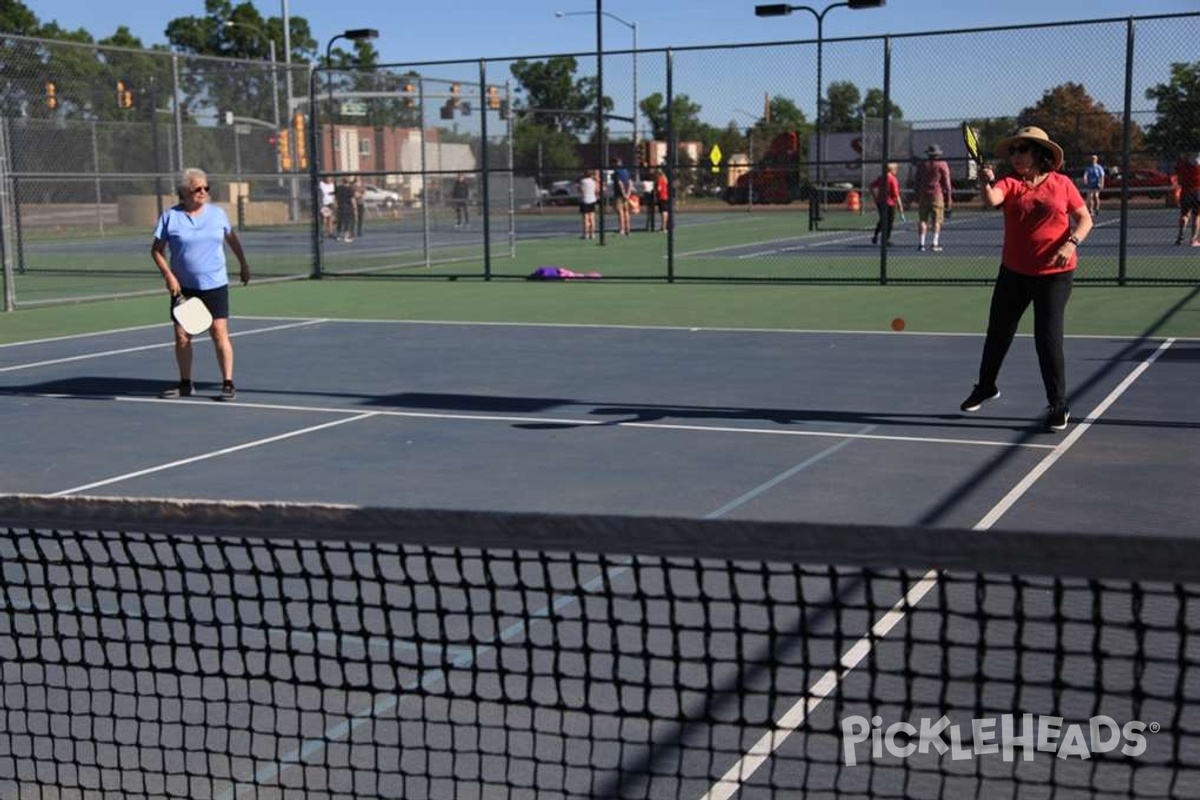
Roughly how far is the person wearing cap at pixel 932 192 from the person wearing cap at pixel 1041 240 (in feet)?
44.4

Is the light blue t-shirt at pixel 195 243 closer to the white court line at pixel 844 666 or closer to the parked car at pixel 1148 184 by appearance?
the white court line at pixel 844 666

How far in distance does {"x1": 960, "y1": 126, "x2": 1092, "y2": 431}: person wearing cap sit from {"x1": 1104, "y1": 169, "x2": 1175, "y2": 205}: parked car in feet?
43.1

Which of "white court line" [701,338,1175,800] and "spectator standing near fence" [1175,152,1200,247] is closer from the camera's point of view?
"white court line" [701,338,1175,800]

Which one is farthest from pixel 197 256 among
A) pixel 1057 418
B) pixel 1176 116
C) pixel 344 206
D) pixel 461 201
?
pixel 344 206

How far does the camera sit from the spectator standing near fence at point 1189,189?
2112 cm

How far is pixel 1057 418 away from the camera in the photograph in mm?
9492

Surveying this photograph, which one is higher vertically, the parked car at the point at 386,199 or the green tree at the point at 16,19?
the green tree at the point at 16,19

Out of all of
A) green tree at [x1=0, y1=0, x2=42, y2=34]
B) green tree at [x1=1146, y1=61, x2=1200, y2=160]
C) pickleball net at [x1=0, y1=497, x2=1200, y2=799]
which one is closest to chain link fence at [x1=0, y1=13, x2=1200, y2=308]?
green tree at [x1=1146, y1=61, x2=1200, y2=160]

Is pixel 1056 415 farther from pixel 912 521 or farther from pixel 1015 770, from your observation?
pixel 1015 770

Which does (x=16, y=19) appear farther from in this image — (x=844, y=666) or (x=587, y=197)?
(x=844, y=666)

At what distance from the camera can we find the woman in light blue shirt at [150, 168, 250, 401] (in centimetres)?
1128

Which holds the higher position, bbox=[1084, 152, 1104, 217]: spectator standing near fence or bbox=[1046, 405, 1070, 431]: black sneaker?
bbox=[1084, 152, 1104, 217]: spectator standing near fence

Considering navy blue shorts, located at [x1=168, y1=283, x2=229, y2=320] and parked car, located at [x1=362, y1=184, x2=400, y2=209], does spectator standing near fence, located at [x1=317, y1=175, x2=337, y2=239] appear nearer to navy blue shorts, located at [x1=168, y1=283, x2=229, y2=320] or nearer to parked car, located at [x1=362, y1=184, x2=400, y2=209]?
parked car, located at [x1=362, y1=184, x2=400, y2=209]

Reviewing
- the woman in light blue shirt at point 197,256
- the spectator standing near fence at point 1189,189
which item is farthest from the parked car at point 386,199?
the woman in light blue shirt at point 197,256
